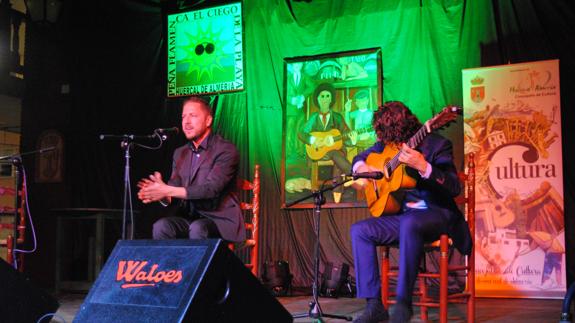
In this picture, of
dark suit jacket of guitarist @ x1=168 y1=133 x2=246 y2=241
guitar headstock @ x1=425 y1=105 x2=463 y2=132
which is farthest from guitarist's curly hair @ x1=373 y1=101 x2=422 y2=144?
dark suit jacket of guitarist @ x1=168 y1=133 x2=246 y2=241

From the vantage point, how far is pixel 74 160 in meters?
6.96

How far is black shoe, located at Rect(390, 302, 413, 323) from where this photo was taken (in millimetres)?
3035

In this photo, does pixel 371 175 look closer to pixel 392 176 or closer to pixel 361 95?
pixel 392 176

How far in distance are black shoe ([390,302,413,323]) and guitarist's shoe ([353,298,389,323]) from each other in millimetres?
162

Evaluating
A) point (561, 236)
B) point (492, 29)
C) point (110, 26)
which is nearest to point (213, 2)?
point (110, 26)

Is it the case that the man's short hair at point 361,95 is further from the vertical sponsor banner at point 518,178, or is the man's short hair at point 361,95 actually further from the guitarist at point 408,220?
the guitarist at point 408,220

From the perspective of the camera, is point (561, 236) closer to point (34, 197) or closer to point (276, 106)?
point (276, 106)

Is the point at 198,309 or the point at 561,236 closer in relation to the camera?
the point at 198,309

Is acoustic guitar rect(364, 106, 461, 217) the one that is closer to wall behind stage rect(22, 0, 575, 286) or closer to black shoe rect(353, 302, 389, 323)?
black shoe rect(353, 302, 389, 323)

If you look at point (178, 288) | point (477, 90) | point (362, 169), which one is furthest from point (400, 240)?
point (477, 90)

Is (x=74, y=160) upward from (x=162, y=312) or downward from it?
upward

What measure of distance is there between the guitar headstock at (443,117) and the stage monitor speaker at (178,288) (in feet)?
4.18

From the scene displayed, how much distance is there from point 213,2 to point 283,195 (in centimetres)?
219

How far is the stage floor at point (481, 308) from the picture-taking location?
3863 mm
